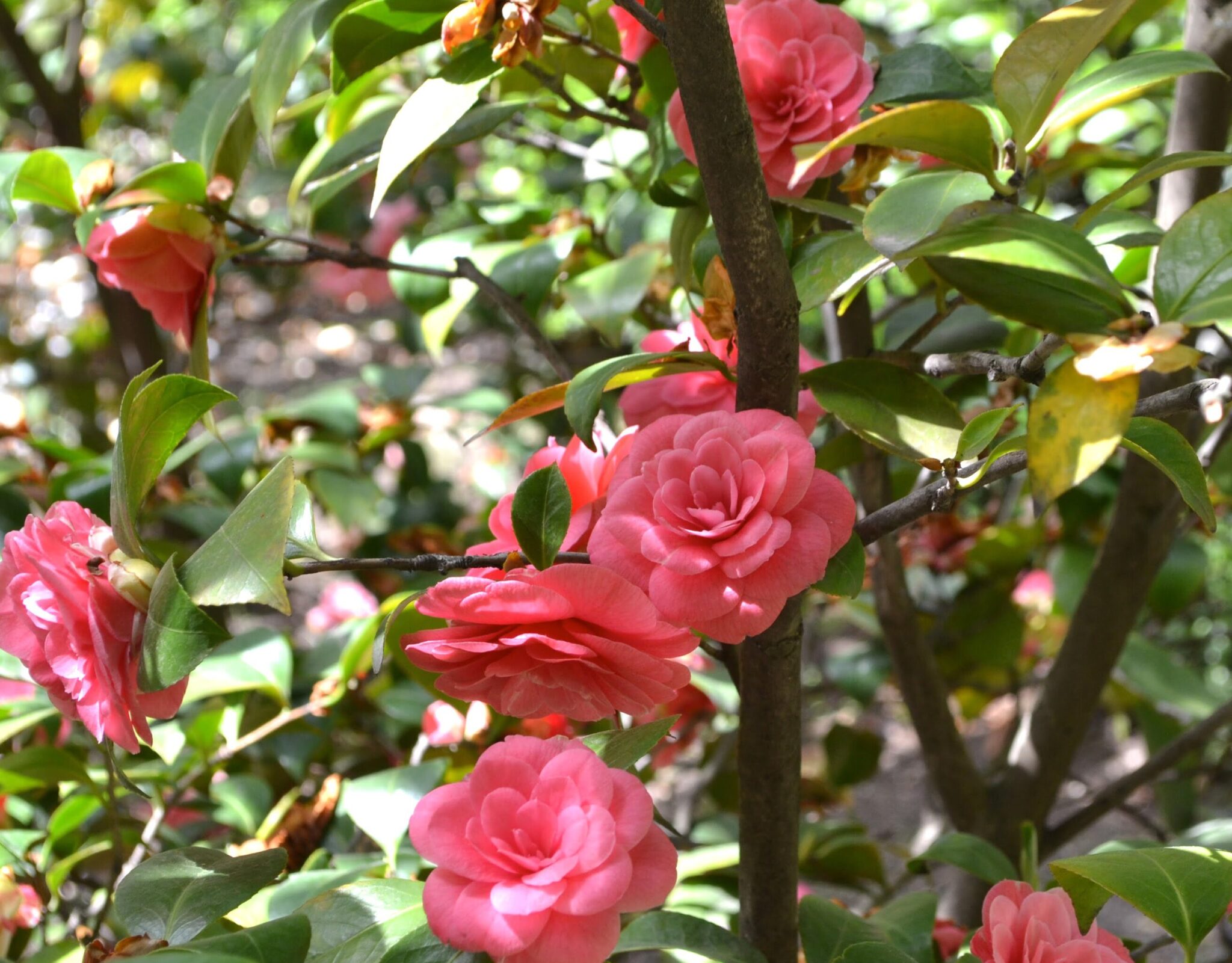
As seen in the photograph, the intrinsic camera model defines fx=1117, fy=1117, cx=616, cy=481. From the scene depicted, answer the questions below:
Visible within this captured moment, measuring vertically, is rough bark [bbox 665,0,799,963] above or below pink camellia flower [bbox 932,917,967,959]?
above

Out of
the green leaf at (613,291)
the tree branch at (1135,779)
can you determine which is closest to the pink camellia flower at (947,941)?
the tree branch at (1135,779)

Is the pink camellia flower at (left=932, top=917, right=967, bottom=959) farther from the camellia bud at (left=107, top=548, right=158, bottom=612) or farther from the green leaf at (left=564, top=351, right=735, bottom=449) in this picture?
the camellia bud at (left=107, top=548, right=158, bottom=612)

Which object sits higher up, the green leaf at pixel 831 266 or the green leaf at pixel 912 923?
the green leaf at pixel 831 266

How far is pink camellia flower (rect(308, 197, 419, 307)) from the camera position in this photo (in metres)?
1.98

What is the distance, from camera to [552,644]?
1.48ft

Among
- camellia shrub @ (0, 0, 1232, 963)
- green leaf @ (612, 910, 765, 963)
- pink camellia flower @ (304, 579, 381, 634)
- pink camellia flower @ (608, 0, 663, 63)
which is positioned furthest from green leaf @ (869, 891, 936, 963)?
pink camellia flower @ (304, 579, 381, 634)

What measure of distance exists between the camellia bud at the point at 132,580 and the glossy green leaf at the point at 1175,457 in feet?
1.41

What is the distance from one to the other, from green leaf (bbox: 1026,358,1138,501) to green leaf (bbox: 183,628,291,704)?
640 mm

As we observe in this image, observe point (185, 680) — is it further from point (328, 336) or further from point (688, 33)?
point (328, 336)

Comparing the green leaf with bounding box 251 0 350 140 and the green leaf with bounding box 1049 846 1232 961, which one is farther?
the green leaf with bounding box 251 0 350 140

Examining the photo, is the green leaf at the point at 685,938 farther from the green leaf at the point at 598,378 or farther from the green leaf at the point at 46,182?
the green leaf at the point at 46,182

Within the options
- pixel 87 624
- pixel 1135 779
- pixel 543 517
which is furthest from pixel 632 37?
pixel 1135 779

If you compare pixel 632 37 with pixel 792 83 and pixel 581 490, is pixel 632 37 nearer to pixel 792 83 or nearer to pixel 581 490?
pixel 792 83

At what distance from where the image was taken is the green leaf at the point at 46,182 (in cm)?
74
